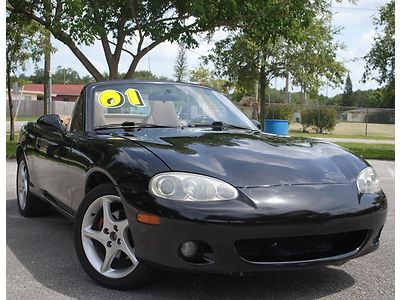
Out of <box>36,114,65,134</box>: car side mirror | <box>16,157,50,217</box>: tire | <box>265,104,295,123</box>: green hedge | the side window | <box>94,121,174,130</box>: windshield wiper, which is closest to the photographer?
<box>94,121,174,130</box>: windshield wiper

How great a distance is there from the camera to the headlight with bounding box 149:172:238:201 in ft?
8.95

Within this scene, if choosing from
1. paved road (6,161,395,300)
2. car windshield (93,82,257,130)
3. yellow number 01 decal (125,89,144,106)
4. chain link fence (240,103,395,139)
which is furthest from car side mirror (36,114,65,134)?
chain link fence (240,103,395,139)

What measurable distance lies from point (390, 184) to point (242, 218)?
645 centimetres

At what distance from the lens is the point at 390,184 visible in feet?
27.4

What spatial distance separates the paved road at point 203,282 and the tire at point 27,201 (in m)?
1.23

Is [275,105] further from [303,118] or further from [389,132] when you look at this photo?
[389,132]

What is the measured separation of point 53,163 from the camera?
14.1 ft

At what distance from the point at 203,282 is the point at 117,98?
1.81 m

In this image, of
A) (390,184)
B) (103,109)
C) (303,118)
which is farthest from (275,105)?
(103,109)

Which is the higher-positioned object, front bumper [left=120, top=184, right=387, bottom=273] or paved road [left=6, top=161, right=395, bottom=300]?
front bumper [left=120, top=184, right=387, bottom=273]

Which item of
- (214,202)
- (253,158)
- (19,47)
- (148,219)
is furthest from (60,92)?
(214,202)

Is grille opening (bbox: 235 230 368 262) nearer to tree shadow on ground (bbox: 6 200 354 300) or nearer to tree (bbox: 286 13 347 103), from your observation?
tree shadow on ground (bbox: 6 200 354 300)

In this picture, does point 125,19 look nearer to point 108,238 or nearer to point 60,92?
point 108,238

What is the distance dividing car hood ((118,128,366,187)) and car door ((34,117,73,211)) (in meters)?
0.78
